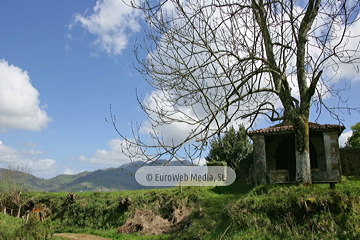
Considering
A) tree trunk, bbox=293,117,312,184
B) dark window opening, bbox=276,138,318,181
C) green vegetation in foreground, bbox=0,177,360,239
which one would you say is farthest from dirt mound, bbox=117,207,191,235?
dark window opening, bbox=276,138,318,181

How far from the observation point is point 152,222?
53.3ft

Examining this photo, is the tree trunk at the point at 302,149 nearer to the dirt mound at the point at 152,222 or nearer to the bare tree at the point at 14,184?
the dirt mound at the point at 152,222

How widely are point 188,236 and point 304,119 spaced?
6648 millimetres

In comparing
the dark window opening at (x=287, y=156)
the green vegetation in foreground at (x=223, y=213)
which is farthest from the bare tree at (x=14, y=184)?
the dark window opening at (x=287, y=156)

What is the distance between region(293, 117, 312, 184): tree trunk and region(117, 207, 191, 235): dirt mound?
689cm

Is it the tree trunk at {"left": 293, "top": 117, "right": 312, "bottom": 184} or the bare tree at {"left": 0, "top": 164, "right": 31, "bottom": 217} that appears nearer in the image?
the tree trunk at {"left": 293, "top": 117, "right": 312, "bottom": 184}

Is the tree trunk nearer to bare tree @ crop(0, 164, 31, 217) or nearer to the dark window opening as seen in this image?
the dark window opening

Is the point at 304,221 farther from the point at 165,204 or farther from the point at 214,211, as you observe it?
the point at 165,204

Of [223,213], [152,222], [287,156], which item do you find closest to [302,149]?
[223,213]

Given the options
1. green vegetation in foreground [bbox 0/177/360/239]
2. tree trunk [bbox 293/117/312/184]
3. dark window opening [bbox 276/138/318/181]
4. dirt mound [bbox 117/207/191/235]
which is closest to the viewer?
green vegetation in foreground [bbox 0/177/360/239]

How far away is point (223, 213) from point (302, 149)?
406 cm

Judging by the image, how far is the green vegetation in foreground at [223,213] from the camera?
8.27 metres

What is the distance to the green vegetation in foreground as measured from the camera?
8273 mm

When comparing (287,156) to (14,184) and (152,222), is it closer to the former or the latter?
(152,222)
